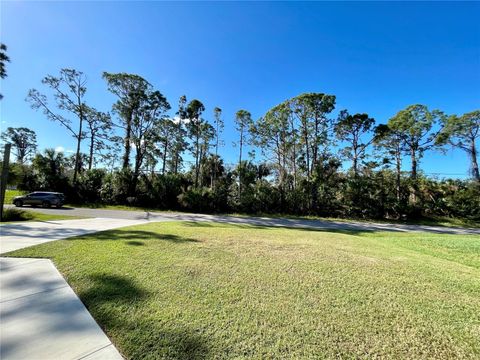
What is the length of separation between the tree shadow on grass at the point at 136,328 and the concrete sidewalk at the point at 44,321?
90 millimetres

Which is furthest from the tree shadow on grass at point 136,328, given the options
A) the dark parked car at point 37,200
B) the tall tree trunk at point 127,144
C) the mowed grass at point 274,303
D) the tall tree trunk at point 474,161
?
the tall tree trunk at point 474,161

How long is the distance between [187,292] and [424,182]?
74.6 feet

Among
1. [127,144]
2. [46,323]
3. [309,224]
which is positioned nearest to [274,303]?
[46,323]

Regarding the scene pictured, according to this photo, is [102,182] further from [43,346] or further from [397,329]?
[397,329]

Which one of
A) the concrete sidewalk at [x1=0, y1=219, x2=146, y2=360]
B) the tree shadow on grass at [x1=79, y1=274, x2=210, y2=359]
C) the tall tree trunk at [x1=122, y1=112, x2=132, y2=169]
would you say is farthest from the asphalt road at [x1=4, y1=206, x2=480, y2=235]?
the tall tree trunk at [x1=122, y1=112, x2=132, y2=169]

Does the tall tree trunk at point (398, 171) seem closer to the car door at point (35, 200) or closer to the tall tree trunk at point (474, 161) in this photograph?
the tall tree trunk at point (474, 161)

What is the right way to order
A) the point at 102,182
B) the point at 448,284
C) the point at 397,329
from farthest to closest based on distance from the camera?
the point at 102,182, the point at 448,284, the point at 397,329

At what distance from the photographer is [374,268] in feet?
12.9

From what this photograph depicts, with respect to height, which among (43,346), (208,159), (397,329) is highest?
(208,159)

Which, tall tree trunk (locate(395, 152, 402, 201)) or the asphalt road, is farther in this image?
tall tree trunk (locate(395, 152, 402, 201))

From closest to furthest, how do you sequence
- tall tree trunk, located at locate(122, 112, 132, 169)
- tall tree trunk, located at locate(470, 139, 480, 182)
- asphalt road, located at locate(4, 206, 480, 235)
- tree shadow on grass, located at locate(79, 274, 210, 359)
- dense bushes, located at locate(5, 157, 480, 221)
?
tree shadow on grass, located at locate(79, 274, 210, 359) → asphalt road, located at locate(4, 206, 480, 235) → dense bushes, located at locate(5, 157, 480, 221) → tall tree trunk, located at locate(470, 139, 480, 182) → tall tree trunk, located at locate(122, 112, 132, 169)

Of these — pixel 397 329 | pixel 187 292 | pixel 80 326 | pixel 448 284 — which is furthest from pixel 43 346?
pixel 448 284

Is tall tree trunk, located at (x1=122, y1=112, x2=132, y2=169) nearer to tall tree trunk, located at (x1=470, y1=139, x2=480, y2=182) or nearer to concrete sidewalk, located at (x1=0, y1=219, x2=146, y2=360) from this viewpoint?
concrete sidewalk, located at (x1=0, y1=219, x2=146, y2=360)

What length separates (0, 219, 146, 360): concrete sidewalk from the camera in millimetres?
1966
